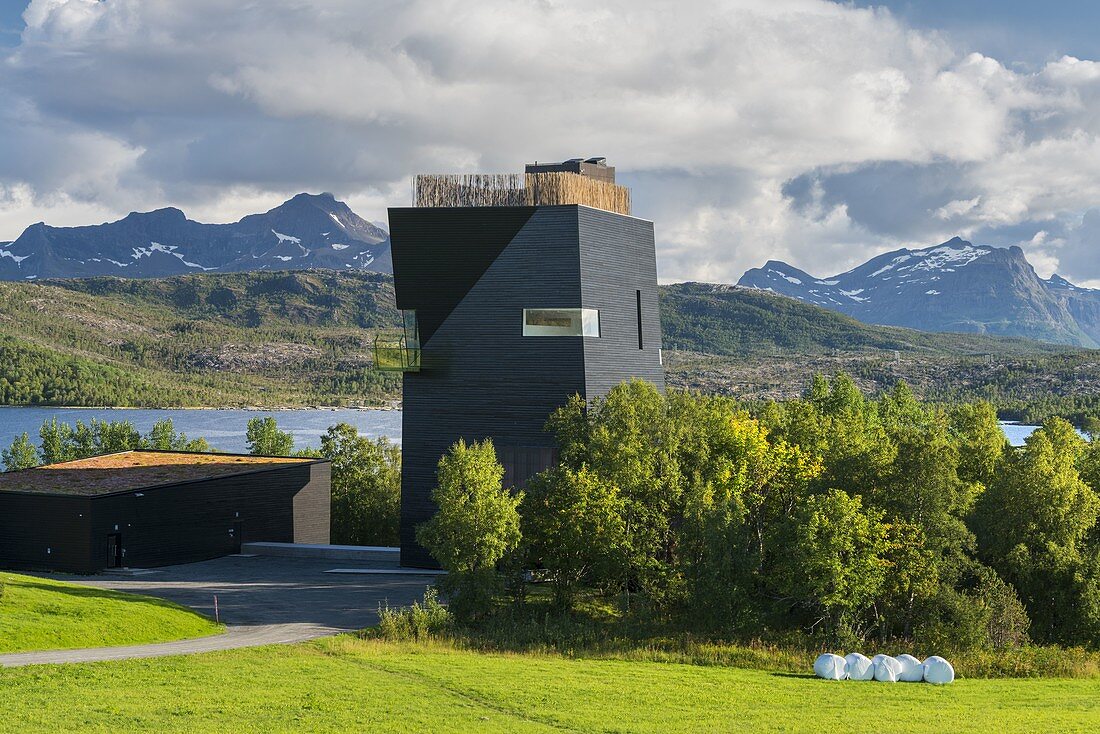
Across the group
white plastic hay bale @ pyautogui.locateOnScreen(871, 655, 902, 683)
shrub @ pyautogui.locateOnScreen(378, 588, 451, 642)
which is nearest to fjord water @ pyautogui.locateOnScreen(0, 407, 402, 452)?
shrub @ pyautogui.locateOnScreen(378, 588, 451, 642)

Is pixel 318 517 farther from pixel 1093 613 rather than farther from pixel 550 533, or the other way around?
pixel 1093 613

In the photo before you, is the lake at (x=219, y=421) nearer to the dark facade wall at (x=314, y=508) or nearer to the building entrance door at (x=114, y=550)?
the dark facade wall at (x=314, y=508)

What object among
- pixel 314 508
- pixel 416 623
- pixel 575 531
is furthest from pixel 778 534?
pixel 314 508

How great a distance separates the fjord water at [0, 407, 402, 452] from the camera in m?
134

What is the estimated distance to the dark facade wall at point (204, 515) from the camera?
4069 cm

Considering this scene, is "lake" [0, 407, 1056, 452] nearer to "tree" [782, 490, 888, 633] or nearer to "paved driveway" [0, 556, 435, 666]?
"paved driveway" [0, 556, 435, 666]

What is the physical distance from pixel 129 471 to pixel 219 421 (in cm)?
12810

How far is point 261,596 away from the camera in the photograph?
34.2m

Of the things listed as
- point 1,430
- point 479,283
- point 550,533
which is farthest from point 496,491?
point 1,430

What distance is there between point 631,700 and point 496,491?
8.97 metres

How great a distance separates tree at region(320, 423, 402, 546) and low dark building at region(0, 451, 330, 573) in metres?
2.87

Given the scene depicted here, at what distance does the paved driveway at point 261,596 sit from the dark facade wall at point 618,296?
9533 mm

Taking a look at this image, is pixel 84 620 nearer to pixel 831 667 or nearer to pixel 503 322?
pixel 503 322

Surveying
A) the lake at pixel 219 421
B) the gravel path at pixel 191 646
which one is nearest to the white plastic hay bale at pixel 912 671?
the gravel path at pixel 191 646
